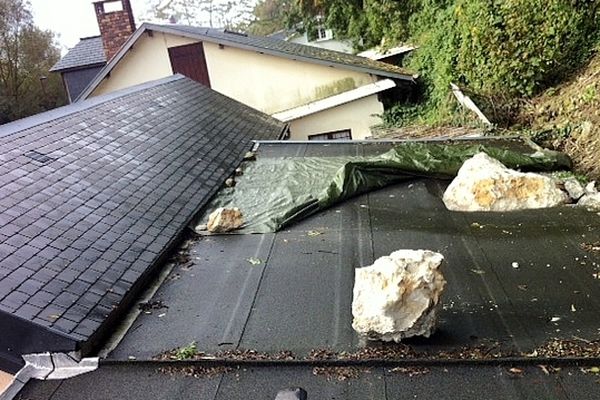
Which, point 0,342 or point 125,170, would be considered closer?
point 0,342

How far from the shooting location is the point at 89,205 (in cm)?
485

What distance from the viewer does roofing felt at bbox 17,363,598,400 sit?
2.73 meters

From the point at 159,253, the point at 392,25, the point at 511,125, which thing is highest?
the point at 392,25

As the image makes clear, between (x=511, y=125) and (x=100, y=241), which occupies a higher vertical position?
(x=100, y=241)

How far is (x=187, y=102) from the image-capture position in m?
10.6

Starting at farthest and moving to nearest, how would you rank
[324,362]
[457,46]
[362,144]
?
[457,46] < [362,144] < [324,362]

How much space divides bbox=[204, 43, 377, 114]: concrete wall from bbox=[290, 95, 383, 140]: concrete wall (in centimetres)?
72

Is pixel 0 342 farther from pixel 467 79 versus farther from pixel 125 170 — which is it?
pixel 467 79

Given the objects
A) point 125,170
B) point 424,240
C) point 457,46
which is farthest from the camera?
→ point 457,46

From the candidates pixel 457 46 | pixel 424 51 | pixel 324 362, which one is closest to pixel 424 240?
pixel 324 362

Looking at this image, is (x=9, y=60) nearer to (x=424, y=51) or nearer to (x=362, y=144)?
(x=424, y=51)

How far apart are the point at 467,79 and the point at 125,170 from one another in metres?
8.44

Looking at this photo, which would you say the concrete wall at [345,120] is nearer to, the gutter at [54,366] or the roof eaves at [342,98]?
the roof eaves at [342,98]

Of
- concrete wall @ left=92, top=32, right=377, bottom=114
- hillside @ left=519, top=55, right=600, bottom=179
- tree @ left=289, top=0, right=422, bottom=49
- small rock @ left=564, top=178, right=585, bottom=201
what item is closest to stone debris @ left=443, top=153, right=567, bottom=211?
small rock @ left=564, top=178, right=585, bottom=201
